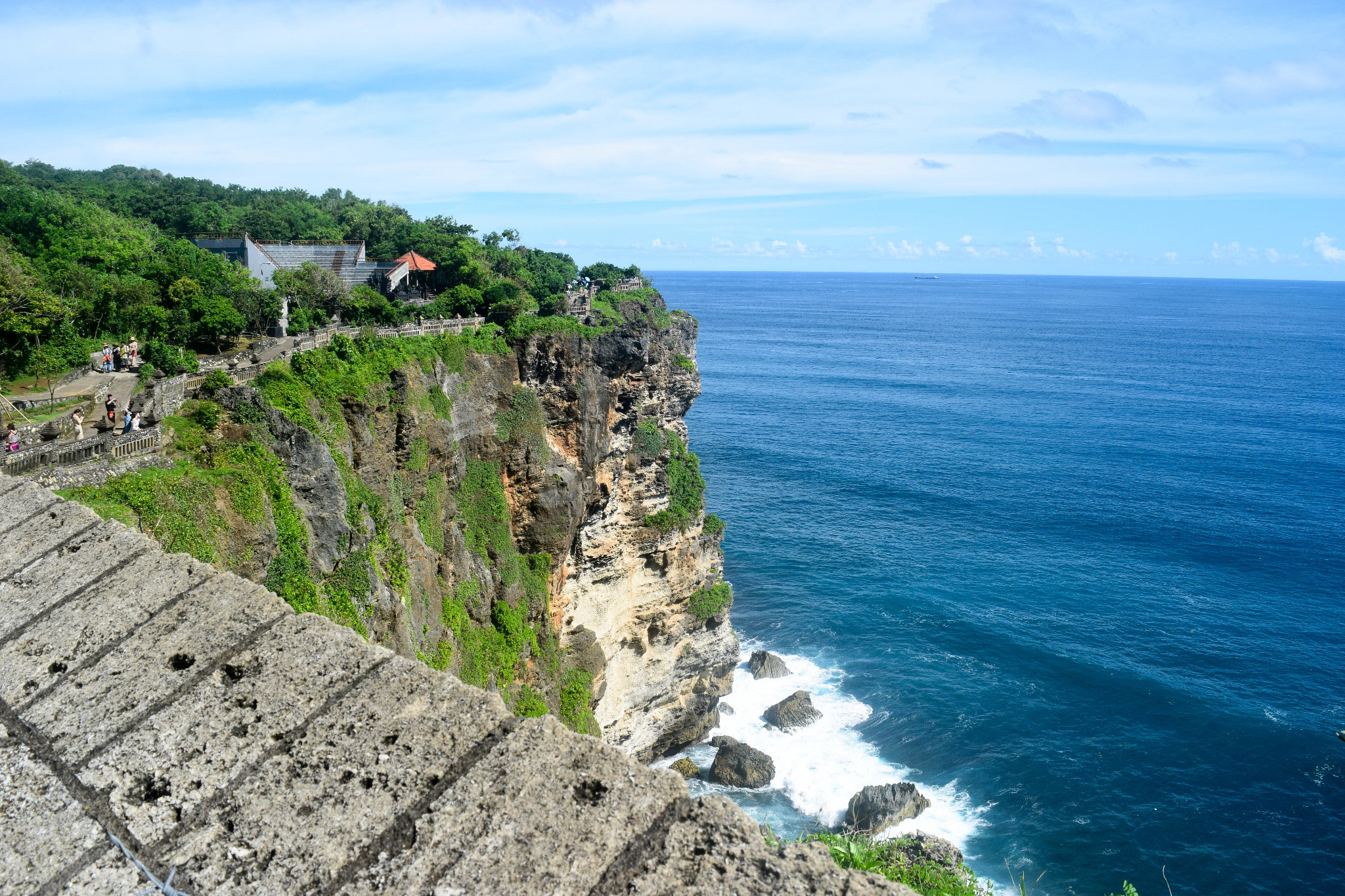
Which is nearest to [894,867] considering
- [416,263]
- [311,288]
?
[311,288]

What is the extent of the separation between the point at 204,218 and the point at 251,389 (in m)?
60.3

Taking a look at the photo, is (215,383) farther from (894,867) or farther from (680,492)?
(680,492)

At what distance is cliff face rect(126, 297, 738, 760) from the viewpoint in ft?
71.3

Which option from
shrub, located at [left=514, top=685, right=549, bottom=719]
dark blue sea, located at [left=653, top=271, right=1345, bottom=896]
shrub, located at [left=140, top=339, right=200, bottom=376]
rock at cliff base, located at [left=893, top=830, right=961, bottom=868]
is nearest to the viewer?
rock at cliff base, located at [left=893, top=830, right=961, bottom=868]

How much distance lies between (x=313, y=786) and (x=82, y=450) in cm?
1467

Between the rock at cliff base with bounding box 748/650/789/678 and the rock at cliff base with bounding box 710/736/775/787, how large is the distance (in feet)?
21.8

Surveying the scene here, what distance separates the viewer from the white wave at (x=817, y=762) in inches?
1472

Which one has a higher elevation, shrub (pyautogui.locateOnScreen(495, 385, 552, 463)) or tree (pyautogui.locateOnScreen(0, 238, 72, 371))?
tree (pyautogui.locateOnScreen(0, 238, 72, 371))

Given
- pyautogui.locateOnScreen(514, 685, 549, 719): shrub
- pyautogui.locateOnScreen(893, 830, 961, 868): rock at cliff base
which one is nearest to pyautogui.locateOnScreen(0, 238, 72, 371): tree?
pyautogui.locateOnScreen(514, 685, 549, 719): shrub

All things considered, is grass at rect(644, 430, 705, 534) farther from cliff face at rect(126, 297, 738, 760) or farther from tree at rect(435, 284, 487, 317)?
tree at rect(435, 284, 487, 317)

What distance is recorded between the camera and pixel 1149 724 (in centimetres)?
4141

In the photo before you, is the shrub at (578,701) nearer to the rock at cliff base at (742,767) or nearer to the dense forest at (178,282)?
the rock at cliff base at (742,767)

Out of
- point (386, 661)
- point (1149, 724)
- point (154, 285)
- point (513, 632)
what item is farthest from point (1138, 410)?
point (386, 661)

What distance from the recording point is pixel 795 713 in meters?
44.9
